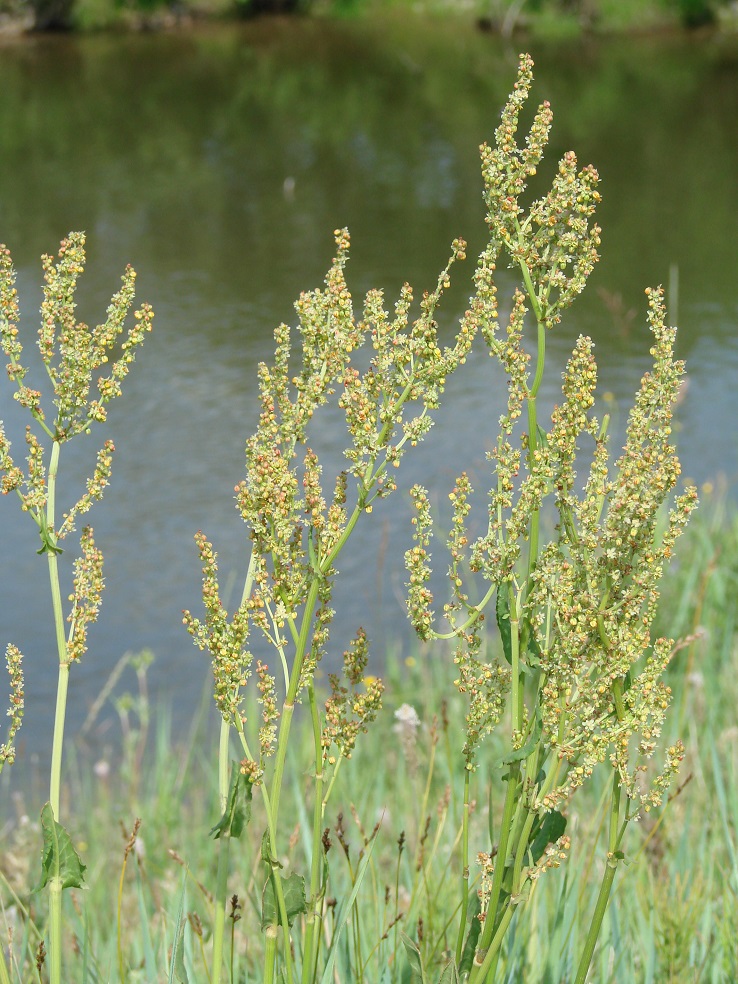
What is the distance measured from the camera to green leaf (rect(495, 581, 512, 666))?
1647 millimetres

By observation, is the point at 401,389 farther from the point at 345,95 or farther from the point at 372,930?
the point at 345,95

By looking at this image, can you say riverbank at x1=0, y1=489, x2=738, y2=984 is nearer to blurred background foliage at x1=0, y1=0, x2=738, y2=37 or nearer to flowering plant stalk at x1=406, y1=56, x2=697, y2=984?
flowering plant stalk at x1=406, y1=56, x2=697, y2=984

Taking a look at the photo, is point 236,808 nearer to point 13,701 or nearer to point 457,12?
point 13,701

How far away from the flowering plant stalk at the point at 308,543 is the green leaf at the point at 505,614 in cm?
18

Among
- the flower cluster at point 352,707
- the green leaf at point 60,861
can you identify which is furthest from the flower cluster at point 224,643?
the green leaf at point 60,861

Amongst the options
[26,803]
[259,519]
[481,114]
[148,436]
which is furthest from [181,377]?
[481,114]

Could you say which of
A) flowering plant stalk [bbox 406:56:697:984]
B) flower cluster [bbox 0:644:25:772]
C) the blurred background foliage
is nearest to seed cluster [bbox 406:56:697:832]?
flowering plant stalk [bbox 406:56:697:984]

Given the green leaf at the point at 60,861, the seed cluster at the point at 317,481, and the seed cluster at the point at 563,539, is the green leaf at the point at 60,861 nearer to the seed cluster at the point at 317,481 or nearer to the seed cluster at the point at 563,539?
the seed cluster at the point at 317,481

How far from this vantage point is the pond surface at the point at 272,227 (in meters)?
8.02

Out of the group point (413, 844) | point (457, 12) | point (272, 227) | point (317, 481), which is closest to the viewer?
point (317, 481)

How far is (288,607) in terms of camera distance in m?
1.62

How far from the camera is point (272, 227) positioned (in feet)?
51.9

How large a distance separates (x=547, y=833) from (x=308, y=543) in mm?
533

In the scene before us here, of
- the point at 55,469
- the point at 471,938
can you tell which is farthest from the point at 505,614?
the point at 55,469
